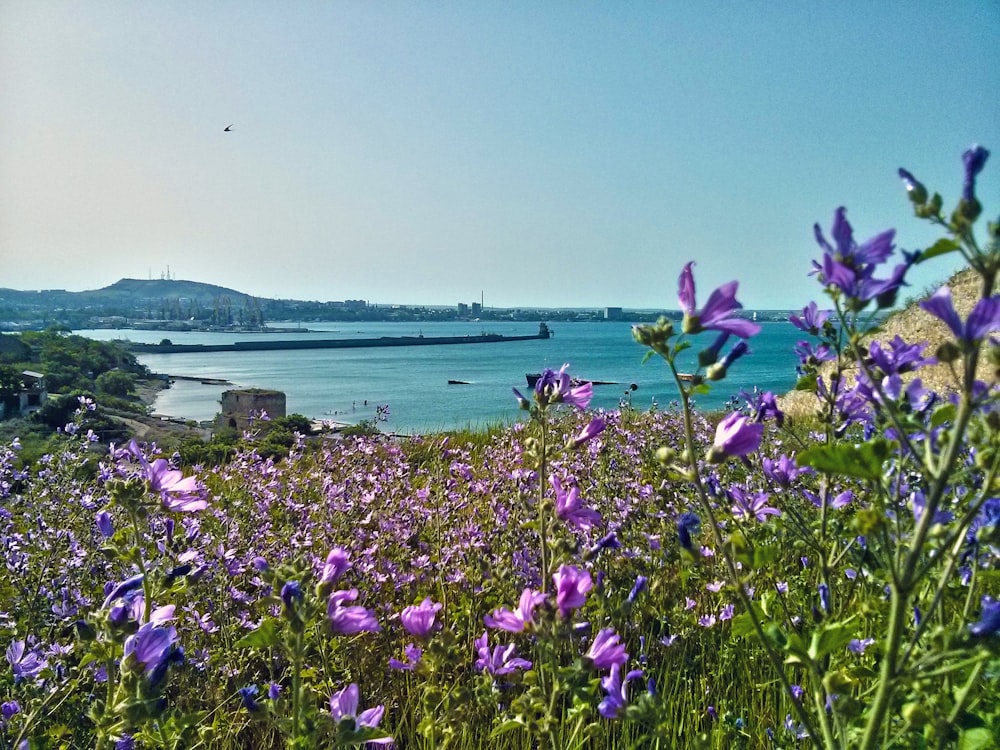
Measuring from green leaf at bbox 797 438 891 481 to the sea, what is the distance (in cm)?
983

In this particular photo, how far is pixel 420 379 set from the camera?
2493 inches

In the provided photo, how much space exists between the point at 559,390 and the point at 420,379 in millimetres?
61870

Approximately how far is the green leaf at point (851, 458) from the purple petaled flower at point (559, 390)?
2.71ft

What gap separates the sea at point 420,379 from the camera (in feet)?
112

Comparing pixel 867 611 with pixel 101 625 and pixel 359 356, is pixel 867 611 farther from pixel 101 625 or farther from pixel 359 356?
pixel 359 356

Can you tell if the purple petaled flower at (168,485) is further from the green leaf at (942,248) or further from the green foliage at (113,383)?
the green foliage at (113,383)

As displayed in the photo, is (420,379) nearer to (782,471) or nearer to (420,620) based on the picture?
(782,471)

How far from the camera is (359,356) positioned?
9712 cm

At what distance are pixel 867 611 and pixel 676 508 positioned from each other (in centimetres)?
259

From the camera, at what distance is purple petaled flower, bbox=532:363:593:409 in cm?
187

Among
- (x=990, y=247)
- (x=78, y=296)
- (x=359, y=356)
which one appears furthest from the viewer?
(x=78, y=296)

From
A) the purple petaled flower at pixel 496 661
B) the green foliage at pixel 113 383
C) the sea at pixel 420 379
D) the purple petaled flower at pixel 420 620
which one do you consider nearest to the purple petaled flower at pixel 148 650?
the purple petaled flower at pixel 420 620

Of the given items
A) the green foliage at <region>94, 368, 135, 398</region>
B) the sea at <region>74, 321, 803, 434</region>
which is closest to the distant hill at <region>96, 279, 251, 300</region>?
the sea at <region>74, 321, 803, 434</region>

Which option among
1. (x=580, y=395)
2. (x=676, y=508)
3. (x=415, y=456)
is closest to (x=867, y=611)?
(x=580, y=395)
